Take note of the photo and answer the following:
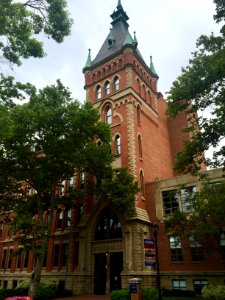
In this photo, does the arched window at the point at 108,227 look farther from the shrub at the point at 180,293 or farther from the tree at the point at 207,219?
the tree at the point at 207,219

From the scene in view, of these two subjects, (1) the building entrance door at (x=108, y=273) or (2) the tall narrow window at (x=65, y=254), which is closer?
(1) the building entrance door at (x=108, y=273)

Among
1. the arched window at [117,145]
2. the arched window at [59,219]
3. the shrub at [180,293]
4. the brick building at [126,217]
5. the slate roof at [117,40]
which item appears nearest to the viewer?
the shrub at [180,293]

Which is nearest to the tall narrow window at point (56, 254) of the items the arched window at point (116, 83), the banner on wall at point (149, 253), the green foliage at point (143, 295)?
the green foliage at point (143, 295)

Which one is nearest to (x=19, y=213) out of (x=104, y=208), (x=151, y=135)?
(x=104, y=208)

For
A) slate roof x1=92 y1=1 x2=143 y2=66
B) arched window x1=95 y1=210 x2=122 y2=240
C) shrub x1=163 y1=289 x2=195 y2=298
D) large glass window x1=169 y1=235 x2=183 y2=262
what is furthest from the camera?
slate roof x1=92 y1=1 x2=143 y2=66

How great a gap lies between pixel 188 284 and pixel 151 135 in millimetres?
17251

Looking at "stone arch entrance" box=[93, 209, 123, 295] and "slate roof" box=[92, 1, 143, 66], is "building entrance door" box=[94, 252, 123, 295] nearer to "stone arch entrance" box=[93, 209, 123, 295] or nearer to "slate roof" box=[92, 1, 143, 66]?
"stone arch entrance" box=[93, 209, 123, 295]

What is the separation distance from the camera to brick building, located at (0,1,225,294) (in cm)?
2523

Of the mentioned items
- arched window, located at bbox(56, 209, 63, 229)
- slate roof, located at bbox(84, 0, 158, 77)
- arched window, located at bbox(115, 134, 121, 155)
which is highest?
slate roof, located at bbox(84, 0, 158, 77)

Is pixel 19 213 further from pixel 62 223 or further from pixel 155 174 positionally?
pixel 155 174

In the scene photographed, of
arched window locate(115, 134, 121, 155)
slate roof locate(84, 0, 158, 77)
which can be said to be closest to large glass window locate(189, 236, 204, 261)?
arched window locate(115, 134, 121, 155)

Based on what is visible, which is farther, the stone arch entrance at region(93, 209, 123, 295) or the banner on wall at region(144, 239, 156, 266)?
the stone arch entrance at region(93, 209, 123, 295)

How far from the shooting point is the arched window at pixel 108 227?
2783 centimetres

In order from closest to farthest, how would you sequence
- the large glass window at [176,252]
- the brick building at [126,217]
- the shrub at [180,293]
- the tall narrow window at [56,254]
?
the shrub at [180,293] < the brick building at [126,217] < the large glass window at [176,252] < the tall narrow window at [56,254]
